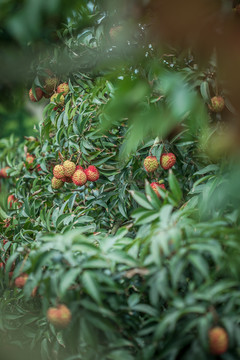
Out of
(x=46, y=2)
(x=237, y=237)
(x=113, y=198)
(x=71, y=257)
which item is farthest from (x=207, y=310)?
(x=113, y=198)

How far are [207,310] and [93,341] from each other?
8.8 inches

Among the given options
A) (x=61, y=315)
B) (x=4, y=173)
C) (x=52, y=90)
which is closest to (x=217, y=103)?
(x=61, y=315)

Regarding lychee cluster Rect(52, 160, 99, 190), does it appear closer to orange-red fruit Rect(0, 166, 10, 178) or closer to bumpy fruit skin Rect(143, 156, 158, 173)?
bumpy fruit skin Rect(143, 156, 158, 173)

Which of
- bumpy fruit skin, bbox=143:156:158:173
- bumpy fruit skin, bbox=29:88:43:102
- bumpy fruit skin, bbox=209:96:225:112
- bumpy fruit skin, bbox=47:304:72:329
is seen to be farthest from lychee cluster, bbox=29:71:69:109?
bumpy fruit skin, bbox=47:304:72:329

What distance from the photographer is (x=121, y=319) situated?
2.44 feet

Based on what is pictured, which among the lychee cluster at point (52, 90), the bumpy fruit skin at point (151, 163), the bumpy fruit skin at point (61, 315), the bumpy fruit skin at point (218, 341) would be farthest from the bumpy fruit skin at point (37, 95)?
the bumpy fruit skin at point (218, 341)

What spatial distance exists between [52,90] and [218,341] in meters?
1.11

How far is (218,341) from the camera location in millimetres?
583

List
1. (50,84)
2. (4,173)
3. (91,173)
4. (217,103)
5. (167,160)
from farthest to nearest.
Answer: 1. (4,173)
2. (50,84)
3. (91,173)
4. (167,160)
5. (217,103)

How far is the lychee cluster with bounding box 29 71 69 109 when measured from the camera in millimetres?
1341

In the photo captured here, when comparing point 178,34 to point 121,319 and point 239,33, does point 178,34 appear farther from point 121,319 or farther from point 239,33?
point 121,319

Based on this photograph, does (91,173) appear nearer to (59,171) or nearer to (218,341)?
(59,171)

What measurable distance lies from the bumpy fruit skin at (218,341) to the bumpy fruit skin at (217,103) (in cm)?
55

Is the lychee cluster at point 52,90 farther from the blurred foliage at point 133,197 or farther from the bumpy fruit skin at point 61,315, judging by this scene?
the bumpy fruit skin at point 61,315
